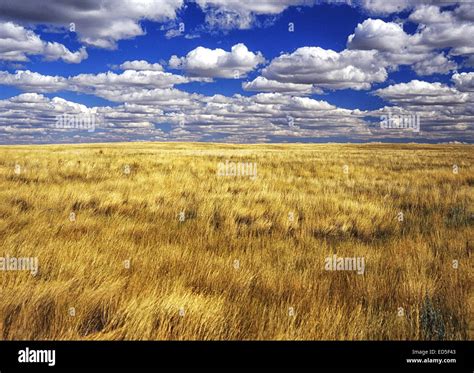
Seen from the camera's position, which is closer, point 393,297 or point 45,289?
point 45,289

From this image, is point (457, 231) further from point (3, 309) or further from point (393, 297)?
point (3, 309)

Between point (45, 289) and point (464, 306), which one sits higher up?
point (45, 289)

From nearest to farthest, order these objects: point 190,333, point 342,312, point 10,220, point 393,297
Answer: point 190,333 < point 342,312 < point 393,297 < point 10,220

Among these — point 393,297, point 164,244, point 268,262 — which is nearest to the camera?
point 393,297

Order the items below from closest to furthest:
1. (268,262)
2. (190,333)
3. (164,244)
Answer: (190,333), (268,262), (164,244)

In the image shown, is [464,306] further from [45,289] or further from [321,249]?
[45,289]

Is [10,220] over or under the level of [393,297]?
over

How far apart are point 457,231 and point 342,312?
491 cm

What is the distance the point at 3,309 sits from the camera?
11.7 ft

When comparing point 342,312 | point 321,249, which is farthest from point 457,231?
point 342,312

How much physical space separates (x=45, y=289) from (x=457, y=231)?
708cm

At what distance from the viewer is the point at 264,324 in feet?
11.6

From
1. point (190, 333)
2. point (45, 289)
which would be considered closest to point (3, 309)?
point (45, 289)
